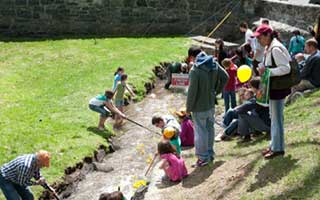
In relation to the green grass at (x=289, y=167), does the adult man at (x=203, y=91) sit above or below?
above

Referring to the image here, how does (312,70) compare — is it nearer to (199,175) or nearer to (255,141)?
(255,141)

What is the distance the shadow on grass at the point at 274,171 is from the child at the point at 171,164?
5.75 ft

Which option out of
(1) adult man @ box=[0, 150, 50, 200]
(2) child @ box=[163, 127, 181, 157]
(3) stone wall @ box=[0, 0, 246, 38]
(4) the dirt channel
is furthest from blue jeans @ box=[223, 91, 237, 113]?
(3) stone wall @ box=[0, 0, 246, 38]

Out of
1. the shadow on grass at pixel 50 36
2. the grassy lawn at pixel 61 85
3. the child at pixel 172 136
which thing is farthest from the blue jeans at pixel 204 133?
the shadow on grass at pixel 50 36

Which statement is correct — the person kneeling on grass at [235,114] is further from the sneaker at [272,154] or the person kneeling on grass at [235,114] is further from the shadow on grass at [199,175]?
the sneaker at [272,154]

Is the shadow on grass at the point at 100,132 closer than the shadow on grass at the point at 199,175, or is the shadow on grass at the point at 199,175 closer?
the shadow on grass at the point at 199,175

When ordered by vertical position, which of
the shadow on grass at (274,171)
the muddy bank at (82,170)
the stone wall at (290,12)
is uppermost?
the stone wall at (290,12)

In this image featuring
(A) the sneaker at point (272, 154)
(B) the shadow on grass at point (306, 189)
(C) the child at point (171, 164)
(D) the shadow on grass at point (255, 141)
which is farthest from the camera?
(D) the shadow on grass at point (255, 141)

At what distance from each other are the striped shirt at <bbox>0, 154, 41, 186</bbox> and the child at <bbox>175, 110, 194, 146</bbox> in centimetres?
375

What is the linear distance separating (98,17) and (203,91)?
1511 centimetres

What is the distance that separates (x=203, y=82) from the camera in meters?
9.62

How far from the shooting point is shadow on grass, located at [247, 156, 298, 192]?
8.34 metres

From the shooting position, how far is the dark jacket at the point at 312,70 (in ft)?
39.0

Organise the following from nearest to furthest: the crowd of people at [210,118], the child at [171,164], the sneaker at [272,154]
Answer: the crowd of people at [210,118] < the sneaker at [272,154] < the child at [171,164]
